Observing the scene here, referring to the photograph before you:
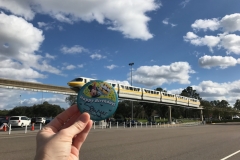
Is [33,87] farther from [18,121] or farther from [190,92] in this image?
[190,92]

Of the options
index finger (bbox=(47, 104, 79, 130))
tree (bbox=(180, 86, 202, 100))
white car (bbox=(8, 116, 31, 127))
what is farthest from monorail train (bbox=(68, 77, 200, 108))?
tree (bbox=(180, 86, 202, 100))

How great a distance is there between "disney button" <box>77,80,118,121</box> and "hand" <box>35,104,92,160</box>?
0.40m

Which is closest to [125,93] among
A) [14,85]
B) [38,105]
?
[14,85]

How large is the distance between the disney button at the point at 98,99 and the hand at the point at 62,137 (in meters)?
0.40

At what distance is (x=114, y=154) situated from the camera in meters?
10.6

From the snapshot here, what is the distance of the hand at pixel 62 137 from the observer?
75.4 inches

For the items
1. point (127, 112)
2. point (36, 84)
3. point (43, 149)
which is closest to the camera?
point (43, 149)

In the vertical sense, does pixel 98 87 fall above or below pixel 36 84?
below

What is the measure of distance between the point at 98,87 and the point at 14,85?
42356 mm

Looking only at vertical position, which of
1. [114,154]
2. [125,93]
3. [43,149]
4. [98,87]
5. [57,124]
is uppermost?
[125,93]

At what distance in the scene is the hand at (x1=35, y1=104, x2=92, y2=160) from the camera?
1915 mm

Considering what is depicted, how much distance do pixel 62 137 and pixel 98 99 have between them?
3.10ft

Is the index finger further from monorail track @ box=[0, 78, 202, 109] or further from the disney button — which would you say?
monorail track @ box=[0, 78, 202, 109]

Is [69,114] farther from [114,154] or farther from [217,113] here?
[217,113]
